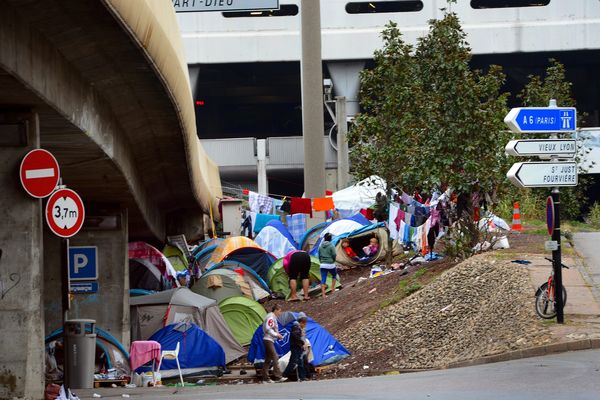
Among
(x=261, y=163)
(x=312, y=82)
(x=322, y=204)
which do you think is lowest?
(x=322, y=204)

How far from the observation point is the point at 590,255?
24750 mm

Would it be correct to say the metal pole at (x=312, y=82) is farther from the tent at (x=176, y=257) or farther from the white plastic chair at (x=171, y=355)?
the white plastic chair at (x=171, y=355)

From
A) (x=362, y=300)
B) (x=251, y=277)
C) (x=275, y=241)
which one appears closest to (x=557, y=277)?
(x=362, y=300)

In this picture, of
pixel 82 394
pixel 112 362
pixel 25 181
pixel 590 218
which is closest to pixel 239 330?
pixel 112 362

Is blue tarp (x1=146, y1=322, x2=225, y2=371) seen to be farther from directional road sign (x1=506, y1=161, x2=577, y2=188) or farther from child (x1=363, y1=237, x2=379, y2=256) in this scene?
child (x1=363, y1=237, x2=379, y2=256)

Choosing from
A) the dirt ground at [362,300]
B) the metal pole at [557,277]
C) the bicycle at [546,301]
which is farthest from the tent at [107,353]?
the metal pole at [557,277]

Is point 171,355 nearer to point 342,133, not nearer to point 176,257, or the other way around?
point 176,257

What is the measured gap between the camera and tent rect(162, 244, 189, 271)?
108 feet

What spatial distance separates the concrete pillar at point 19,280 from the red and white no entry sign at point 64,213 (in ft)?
1.15

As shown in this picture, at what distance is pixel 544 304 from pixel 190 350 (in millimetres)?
7764

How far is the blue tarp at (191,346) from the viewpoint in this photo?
21.7 metres

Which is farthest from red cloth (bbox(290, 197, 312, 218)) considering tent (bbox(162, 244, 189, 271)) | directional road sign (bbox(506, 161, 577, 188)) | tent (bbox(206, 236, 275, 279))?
directional road sign (bbox(506, 161, 577, 188))

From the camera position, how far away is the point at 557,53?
204 feet

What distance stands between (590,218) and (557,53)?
19944 millimetres
